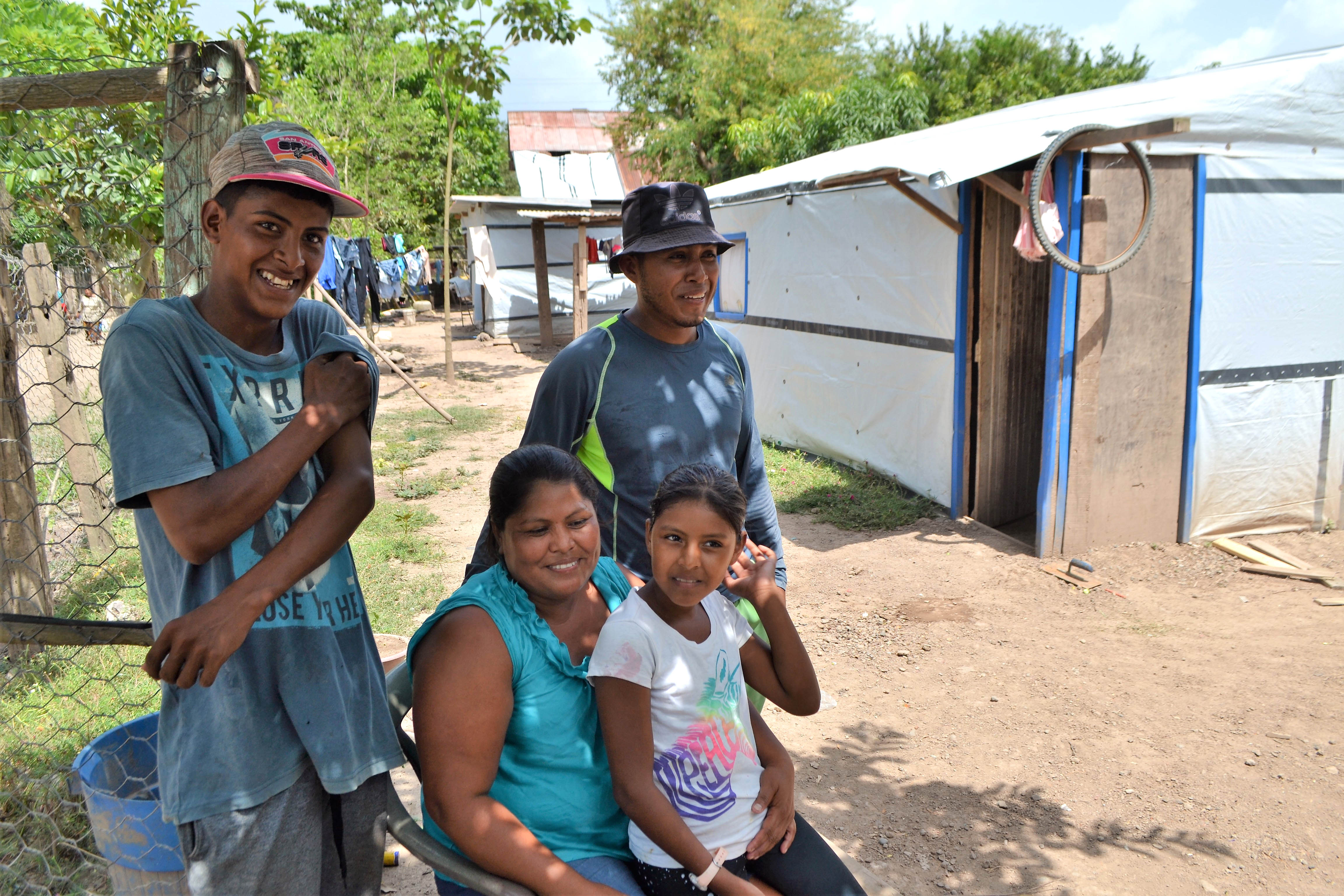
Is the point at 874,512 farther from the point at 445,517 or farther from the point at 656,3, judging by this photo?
the point at 656,3

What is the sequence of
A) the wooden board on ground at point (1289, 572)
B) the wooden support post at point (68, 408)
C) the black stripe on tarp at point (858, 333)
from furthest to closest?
the black stripe on tarp at point (858, 333), the wooden board on ground at point (1289, 572), the wooden support post at point (68, 408)

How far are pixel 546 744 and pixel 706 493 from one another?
556 millimetres

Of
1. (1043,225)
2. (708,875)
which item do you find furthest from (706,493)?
(1043,225)

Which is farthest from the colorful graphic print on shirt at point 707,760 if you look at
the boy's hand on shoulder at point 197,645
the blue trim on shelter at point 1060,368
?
the blue trim on shelter at point 1060,368

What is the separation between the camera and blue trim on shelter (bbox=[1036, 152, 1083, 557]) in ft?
17.6

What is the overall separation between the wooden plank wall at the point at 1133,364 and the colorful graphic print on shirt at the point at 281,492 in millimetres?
5040

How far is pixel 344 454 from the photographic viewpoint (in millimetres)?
1548

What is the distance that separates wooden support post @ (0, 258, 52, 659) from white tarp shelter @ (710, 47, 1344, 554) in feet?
15.0

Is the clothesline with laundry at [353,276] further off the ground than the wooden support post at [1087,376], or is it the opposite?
the clothesline with laundry at [353,276]

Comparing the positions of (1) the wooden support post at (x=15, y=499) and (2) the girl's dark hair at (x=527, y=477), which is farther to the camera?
(1) the wooden support post at (x=15, y=499)

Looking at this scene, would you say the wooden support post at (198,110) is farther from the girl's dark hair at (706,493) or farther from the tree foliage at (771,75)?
the tree foliage at (771,75)

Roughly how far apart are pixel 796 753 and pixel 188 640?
9.54 feet

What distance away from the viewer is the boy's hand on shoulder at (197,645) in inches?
52.5

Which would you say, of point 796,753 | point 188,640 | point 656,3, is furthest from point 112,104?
point 656,3
